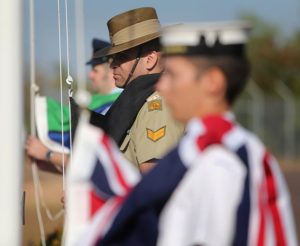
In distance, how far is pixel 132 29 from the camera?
20.3ft

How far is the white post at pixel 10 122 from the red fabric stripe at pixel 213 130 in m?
0.73

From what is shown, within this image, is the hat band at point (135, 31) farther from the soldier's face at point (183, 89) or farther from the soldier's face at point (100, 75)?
the soldier's face at point (183, 89)

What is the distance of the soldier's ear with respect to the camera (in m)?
5.91

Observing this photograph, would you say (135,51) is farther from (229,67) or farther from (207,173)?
(207,173)

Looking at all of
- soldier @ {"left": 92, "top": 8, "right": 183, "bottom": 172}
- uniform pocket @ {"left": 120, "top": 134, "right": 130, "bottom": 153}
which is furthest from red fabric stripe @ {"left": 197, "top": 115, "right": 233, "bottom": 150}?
uniform pocket @ {"left": 120, "top": 134, "right": 130, "bottom": 153}

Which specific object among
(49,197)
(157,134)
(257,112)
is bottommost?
(257,112)

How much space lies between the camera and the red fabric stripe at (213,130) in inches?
136

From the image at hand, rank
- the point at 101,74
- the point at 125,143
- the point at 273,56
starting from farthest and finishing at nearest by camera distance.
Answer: the point at 273,56 → the point at 101,74 → the point at 125,143

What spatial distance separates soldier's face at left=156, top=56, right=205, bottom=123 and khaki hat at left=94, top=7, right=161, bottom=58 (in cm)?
239

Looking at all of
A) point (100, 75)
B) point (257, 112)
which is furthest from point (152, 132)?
point (257, 112)

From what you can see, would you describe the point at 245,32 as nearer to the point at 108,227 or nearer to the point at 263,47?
the point at 108,227

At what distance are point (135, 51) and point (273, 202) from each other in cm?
250

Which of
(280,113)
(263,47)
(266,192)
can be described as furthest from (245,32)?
(263,47)

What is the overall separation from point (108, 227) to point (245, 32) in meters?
0.66
